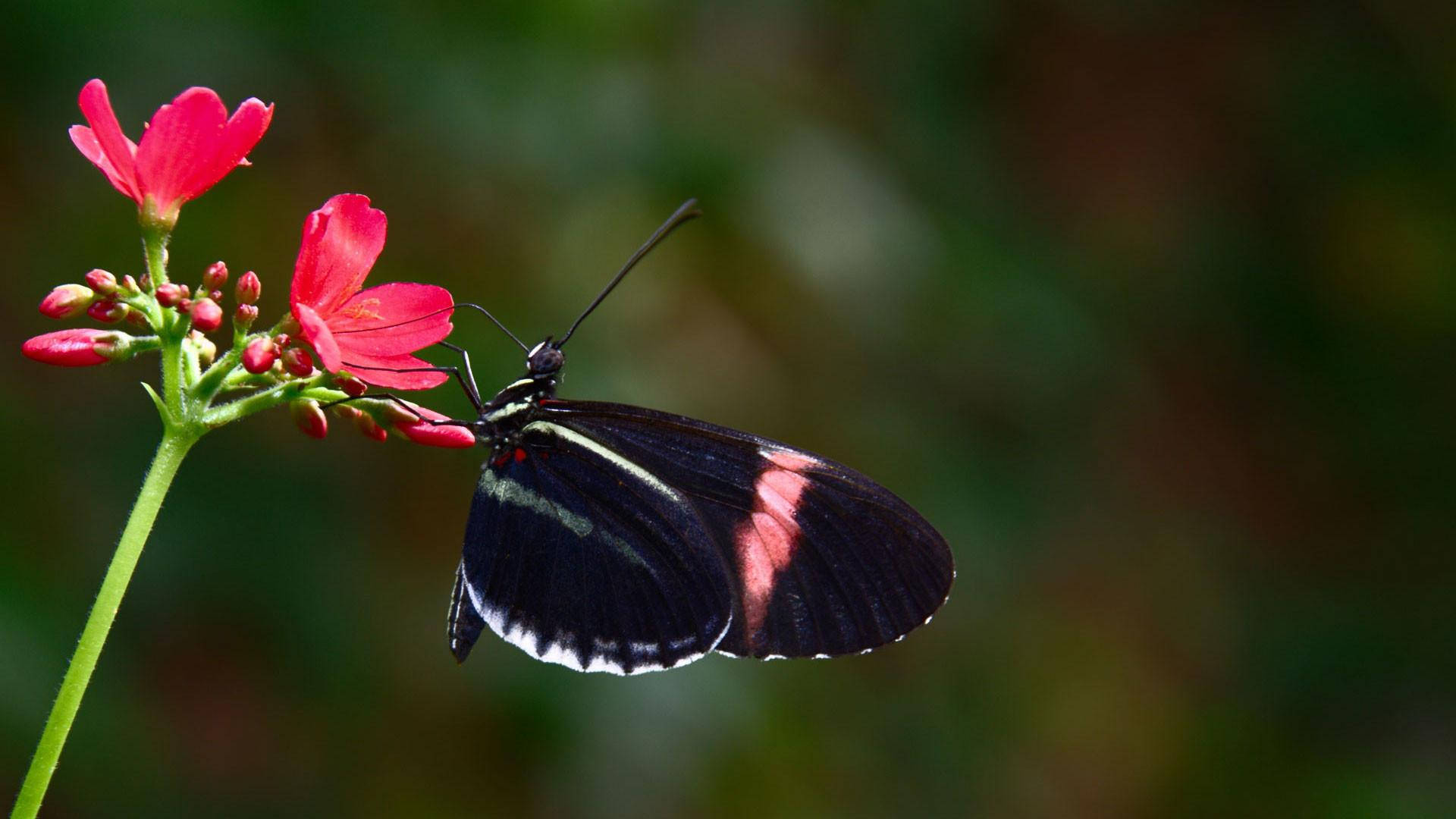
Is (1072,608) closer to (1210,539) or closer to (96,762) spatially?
(1210,539)

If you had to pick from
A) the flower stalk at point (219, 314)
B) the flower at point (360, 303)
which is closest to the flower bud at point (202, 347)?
the flower stalk at point (219, 314)

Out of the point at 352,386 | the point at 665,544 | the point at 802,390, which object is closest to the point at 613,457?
the point at 665,544

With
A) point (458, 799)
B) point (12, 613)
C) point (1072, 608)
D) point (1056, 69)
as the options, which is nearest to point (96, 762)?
point (12, 613)

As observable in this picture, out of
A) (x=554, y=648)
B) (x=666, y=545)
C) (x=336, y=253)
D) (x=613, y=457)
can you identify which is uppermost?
(x=336, y=253)

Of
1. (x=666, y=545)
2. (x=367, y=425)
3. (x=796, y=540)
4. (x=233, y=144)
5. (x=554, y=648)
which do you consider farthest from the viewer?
(x=666, y=545)

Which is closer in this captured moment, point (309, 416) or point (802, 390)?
point (309, 416)

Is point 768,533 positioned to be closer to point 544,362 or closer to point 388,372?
point 544,362
